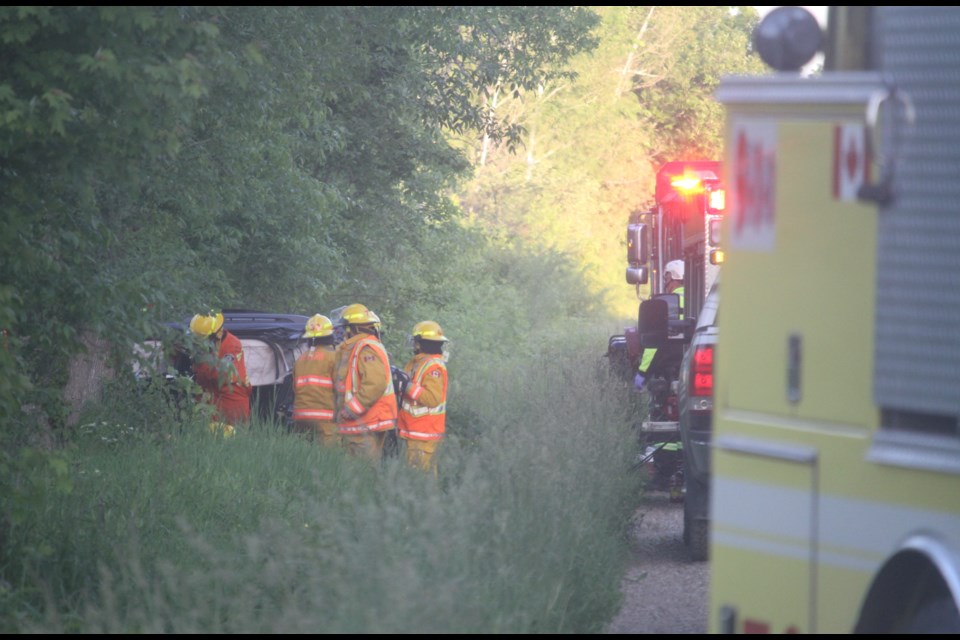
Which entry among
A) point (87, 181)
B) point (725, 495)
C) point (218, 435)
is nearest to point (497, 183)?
point (218, 435)

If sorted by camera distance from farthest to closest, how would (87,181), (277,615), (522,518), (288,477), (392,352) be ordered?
(392,352) < (288,477) < (87,181) < (522,518) < (277,615)

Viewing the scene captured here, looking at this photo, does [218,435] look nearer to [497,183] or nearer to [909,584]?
[909,584]

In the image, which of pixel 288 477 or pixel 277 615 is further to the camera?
pixel 288 477

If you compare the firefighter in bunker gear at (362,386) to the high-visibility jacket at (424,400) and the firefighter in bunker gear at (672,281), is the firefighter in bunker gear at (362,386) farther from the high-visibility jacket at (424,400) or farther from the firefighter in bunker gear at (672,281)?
the firefighter in bunker gear at (672,281)

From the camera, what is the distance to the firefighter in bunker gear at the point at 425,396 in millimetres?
11297

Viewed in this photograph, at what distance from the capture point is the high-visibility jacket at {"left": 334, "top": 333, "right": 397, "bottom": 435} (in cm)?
1124

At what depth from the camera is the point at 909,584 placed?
3.58m

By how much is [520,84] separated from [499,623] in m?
13.0

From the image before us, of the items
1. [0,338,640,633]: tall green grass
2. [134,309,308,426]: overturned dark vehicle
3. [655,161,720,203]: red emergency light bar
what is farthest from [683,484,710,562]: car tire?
[134,309,308,426]: overturned dark vehicle

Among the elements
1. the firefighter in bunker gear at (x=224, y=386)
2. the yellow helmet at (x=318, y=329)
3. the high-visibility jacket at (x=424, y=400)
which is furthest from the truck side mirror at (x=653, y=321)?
the firefighter in bunker gear at (x=224, y=386)

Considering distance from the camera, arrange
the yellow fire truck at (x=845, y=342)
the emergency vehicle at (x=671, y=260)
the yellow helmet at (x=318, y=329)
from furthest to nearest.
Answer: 1. the yellow helmet at (x=318, y=329)
2. the emergency vehicle at (x=671, y=260)
3. the yellow fire truck at (x=845, y=342)

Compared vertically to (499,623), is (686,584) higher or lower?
lower

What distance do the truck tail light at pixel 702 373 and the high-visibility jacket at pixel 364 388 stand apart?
Result: 385 centimetres

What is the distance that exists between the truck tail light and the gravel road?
1.21 meters
